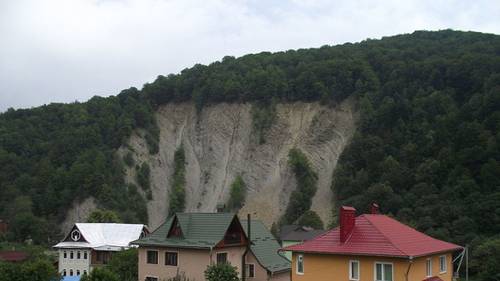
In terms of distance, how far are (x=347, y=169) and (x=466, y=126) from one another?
58.5 feet

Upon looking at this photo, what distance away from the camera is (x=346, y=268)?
1308 inches

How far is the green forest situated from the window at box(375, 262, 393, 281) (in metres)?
27.4

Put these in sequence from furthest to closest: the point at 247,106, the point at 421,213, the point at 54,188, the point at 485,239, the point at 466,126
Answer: the point at 247,106 < the point at 54,188 < the point at 466,126 < the point at 421,213 < the point at 485,239

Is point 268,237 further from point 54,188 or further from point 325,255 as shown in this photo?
point 54,188

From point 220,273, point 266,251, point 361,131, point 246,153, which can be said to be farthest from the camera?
point 246,153

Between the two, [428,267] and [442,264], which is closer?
[428,267]

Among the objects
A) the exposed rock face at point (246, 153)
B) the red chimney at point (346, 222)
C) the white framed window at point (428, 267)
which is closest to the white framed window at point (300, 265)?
the red chimney at point (346, 222)

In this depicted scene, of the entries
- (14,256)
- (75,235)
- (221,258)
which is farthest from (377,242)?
(14,256)

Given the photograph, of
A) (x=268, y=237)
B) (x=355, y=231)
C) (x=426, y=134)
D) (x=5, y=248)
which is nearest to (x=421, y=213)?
(x=426, y=134)

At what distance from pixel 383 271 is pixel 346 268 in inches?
80.8

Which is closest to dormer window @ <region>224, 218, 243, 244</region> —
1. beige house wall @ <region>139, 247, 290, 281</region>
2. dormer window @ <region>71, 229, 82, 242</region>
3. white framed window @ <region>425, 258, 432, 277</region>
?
beige house wall @ <region>139, 247, 290, 281</region>

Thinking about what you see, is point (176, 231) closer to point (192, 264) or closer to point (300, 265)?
point (192, 264)

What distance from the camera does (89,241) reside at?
66625 millimetres

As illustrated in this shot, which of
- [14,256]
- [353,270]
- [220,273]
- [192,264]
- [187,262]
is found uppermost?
[353,270]
